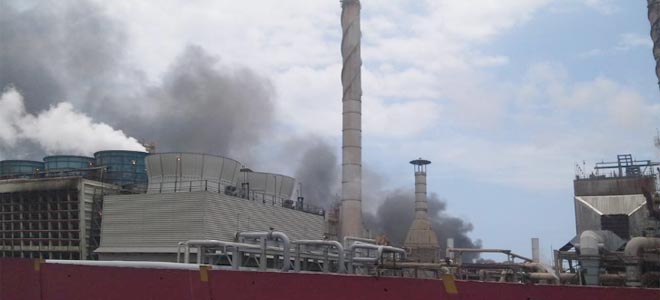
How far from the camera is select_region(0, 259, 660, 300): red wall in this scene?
24.6 feet

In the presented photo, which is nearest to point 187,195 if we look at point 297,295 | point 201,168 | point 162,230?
point 162,230

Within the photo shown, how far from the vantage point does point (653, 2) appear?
1275 inches

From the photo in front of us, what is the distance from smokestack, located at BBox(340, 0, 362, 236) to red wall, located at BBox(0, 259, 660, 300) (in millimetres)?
31599

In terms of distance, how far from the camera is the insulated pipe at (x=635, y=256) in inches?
762

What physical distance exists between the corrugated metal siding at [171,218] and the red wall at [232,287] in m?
18.8

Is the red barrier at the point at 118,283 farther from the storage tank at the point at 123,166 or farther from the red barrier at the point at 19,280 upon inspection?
the storage tank at the point at 123,166

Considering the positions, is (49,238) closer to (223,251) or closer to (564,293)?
(223,251)

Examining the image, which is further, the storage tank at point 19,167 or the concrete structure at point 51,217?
the storage tank at point 19,167

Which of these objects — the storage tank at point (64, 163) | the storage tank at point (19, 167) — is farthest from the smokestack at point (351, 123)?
the storage tank at point (19, 167)

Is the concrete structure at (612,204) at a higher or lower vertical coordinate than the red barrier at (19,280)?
higher

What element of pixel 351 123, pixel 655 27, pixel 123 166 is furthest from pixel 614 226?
pixel 123 166

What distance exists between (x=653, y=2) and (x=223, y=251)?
85.0 ft

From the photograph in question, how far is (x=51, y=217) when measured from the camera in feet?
114

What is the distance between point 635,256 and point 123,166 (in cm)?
3305
